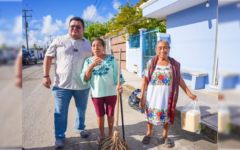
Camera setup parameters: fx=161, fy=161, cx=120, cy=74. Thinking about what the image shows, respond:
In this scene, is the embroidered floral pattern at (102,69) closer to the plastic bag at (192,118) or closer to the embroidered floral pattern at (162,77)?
the embroidered floral pattern at (162,77)

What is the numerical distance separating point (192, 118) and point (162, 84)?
2.08ft

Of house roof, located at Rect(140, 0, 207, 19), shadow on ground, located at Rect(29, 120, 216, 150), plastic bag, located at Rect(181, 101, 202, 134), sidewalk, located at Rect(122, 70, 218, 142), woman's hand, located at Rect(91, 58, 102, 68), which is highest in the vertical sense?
house roof, located at Rect(140, 0, 207, 19)

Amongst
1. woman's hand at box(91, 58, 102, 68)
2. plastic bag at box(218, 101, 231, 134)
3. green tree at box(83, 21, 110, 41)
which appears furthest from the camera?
green tree at box(83, 21, 110, 41)

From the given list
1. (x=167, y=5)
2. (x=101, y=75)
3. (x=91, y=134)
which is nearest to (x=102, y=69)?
(x=101, y=75)

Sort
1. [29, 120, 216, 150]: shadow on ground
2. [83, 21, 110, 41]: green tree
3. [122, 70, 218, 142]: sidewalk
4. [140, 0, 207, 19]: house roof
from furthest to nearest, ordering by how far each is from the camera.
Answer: [83, 21, 110, 41]: green tree → [140, 0, 207, 19]: house roof → [122, 70, 218, 142]: sidewalk → [29, 120, 216, 150]: shadow on ground

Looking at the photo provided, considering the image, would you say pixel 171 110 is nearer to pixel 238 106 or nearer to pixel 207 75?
pixel 238 106

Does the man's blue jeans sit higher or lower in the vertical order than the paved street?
higher

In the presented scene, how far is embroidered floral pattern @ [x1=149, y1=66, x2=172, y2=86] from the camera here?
2250 millimetres

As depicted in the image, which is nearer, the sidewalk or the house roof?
the sidewalk

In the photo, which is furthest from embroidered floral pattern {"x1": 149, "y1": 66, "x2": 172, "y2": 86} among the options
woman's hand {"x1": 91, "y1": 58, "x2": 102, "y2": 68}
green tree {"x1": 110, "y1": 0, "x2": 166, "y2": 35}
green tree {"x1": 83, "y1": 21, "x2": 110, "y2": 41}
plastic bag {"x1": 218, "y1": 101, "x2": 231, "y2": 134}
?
green tree {"x1": 83, "y1": 21, "x2": 110, "y2": 41}

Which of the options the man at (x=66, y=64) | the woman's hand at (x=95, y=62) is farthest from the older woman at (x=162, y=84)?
the man at (x=66, y=64)

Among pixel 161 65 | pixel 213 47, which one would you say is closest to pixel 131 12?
pixel 213 47

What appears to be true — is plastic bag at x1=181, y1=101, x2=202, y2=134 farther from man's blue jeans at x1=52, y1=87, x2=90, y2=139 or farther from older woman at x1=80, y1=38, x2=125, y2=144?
man's blue jeans at x1=52, y1=87, x2=90, y2=139

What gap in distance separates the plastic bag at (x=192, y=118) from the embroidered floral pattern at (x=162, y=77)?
49cm
